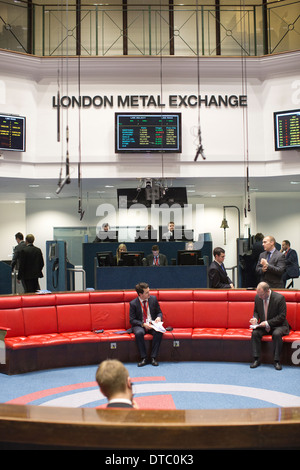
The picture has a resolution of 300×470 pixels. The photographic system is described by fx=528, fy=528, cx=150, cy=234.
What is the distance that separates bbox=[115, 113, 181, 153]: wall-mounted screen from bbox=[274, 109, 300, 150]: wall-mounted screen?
2.25 metres

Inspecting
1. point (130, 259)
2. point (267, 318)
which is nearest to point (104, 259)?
point (130, 259)

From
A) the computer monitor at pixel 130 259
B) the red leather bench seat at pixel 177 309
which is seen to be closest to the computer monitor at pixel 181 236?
the computer monitor at pixel 130 259

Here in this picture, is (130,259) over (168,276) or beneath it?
over

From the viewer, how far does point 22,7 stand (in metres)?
12.5

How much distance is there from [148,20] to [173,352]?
847 cm

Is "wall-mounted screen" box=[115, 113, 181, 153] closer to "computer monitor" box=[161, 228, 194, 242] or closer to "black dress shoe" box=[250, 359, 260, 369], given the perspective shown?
"computer monitor" box=[161, 228, 194, 242]

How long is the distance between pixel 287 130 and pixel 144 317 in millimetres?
6429

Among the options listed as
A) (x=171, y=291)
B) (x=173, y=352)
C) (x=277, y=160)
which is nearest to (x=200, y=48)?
(x=277, y=160)

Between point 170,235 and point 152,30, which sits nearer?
point 152,30

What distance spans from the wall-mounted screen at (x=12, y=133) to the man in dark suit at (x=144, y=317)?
19.1ft

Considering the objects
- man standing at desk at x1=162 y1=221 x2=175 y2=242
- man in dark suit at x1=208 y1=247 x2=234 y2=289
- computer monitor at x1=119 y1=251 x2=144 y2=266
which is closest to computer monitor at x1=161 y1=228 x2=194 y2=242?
man standing at desk at x1=162 y1=221 x2=175 y2=242

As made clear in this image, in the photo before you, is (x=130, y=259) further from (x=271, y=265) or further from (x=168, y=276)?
(x=271, y=265)

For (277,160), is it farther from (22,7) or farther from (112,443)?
(112,443)

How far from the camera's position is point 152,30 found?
41.7ft
